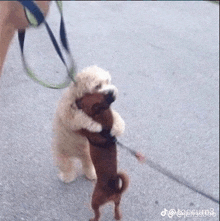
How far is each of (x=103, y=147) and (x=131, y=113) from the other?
1.14 meters

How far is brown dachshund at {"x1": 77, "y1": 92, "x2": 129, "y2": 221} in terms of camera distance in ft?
3.65

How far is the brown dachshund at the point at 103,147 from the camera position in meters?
1.11

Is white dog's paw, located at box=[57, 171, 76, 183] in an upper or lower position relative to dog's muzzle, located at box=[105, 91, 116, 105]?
lower

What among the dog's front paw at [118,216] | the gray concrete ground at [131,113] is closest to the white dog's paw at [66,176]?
the gray concrete ground at [131,113]

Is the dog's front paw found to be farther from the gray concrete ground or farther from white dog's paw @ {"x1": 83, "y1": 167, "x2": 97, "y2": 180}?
white dog's paw @ {"x1": 83, "y1": 167, "x2": 97, "y2": 180}

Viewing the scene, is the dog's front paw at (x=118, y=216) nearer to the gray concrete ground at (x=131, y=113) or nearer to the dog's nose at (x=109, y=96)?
the gray concrete ground at (x=131, y=113)

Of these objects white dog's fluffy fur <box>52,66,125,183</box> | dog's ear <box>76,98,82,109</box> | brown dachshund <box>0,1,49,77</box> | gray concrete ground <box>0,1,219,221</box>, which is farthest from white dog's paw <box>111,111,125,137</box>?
gray concrete ground <box>0,1,219,221</box>

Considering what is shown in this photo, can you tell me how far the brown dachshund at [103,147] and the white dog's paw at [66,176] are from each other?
351 millimetres

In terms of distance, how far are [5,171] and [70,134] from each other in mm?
589

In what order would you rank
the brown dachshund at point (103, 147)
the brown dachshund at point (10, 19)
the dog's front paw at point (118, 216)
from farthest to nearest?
1. the dog's front paw at point (118, 216)
2. the brown dachshund at point (103, 147)
3. the brown dachshund at point (10, 19)

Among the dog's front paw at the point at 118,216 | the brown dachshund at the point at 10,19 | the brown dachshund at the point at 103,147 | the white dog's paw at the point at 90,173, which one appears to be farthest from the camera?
the white dog's paw at the point at 90,173

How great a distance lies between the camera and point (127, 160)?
1.85 metres

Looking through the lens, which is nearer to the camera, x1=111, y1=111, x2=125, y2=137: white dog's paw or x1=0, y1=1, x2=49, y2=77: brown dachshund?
x1=0, y1=1, x2=49, y2=77: brown dachshund

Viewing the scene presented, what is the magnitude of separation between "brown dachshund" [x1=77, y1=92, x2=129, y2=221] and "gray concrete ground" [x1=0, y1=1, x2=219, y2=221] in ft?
1.21
